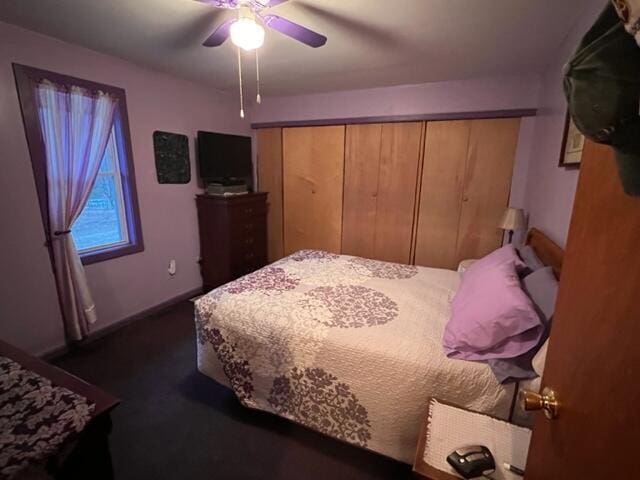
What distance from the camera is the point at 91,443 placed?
35.3 inches

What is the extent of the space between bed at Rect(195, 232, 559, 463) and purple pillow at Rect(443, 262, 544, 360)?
7 centimetres

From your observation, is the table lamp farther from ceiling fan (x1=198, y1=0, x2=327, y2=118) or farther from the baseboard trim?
the baseboard trim

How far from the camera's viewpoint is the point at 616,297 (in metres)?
0.52

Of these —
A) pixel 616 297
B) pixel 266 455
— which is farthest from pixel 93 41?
pixel 616 297

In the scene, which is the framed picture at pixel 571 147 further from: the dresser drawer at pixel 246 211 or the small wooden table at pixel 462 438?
the dresser drawer at pixel 246 211

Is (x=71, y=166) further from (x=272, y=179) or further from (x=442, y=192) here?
(x=442, y=192)

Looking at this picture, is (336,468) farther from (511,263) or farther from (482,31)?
(482,31)

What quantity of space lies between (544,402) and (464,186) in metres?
2.68

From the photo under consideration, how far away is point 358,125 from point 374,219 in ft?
3.50

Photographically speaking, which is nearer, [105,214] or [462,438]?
[462,438]

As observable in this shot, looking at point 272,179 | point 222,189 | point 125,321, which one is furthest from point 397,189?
point 125,321

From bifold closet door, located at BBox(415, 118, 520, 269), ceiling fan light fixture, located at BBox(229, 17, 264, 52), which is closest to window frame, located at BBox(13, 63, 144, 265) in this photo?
ceiling fan light fixture, located at BBox(229, 17, 264, 52)

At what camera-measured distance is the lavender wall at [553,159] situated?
168 cm

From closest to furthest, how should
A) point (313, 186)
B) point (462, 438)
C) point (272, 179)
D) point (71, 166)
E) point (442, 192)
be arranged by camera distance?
point (462, 438) < point (71, 166) < point (442, 192) < point (313, 186) < point (272, 179)
